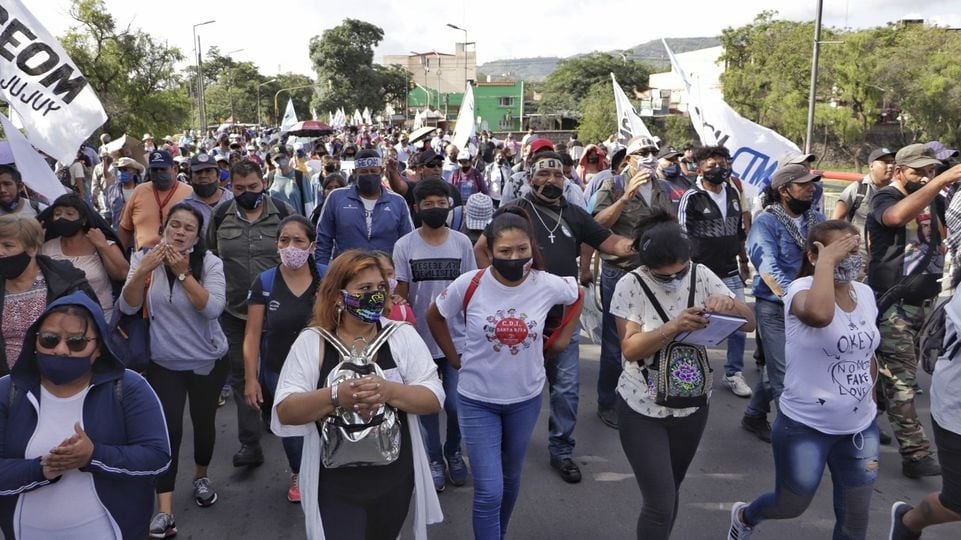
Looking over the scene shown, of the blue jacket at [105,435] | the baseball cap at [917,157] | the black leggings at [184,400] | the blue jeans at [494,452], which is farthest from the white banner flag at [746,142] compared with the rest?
the blue jacket at [105,435]

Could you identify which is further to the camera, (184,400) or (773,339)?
(773,339)

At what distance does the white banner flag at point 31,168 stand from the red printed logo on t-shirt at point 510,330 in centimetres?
314

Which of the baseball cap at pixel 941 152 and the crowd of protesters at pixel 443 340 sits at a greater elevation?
the baseball cap at pixel 941 152

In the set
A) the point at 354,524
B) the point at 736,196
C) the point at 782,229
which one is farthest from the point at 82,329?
the point at 736,196

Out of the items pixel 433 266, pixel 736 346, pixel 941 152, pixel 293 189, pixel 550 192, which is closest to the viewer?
pixel 433 266

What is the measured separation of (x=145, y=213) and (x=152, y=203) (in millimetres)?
101

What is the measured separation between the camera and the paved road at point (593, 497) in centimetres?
388

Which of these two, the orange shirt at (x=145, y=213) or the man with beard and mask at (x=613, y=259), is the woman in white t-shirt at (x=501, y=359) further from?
the orange shirt at (x=145, y=213)

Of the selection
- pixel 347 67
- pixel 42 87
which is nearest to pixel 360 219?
pixel 42 87

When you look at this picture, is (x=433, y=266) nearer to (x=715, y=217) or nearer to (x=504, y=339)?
(x=504, y=339)

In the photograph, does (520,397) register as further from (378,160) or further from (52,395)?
(378,160)

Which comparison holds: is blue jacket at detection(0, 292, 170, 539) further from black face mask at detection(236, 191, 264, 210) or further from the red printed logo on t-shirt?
black face mask at detection(236, 191, 264, 210)

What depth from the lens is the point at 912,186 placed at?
458 cm

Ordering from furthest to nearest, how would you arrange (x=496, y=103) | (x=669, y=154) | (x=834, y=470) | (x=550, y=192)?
(x=496, y=103) → (x=669, y=154) → (x=550, y=192) → (x=834, y=470)
